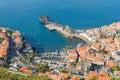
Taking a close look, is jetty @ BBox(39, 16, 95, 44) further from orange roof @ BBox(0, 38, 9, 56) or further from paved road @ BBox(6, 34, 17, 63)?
orange roof @ BBox(0, 38, 9, 56)

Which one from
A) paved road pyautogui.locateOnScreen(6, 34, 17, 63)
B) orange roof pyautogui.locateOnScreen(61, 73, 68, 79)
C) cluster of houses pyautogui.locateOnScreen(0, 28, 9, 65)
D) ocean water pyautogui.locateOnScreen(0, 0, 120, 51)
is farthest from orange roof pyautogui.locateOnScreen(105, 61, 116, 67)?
cluster of houses pyautogui.locateOnScreen(0, 28, 9, 65)

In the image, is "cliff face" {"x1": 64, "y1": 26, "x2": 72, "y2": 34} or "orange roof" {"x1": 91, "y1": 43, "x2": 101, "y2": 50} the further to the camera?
"cliff face" {"x1": 64, "y1": 26, "x2": 72, "y2": 34}

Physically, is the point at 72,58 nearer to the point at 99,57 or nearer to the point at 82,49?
the point at 82,49

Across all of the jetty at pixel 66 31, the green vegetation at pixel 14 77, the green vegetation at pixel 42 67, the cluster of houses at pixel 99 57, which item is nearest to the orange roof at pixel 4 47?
the green vegetation at pixel 42 67

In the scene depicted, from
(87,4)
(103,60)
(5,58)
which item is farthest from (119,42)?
(87,4)

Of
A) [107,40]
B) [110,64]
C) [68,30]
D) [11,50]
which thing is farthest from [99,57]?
[11,50]

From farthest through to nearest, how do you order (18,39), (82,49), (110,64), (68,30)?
1. (68,30)
2. (18,39)
3. (82,49)
4. (110,64)

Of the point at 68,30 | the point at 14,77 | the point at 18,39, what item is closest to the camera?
the point at 14,77
